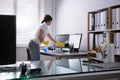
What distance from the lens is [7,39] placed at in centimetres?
134

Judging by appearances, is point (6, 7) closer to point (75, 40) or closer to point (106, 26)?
point (75, 40)

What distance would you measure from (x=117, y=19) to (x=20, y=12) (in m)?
3.02

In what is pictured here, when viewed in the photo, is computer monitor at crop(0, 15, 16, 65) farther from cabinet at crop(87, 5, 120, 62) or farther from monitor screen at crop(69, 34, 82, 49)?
monitor screen at crop(69, 34, 82, 49)

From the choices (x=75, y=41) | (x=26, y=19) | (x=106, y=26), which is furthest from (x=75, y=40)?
(x=26, y=19)

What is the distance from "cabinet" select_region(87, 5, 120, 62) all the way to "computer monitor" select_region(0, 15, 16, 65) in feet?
4.49

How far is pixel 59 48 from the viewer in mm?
4141

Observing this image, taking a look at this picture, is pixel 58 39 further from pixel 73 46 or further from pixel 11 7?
pixel 11 7

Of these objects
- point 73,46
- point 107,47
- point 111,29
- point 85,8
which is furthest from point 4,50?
point 85,8

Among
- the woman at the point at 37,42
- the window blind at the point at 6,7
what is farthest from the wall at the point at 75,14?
the window blind at the point at 6,7

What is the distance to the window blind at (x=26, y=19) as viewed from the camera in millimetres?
5098

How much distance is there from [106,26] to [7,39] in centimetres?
195

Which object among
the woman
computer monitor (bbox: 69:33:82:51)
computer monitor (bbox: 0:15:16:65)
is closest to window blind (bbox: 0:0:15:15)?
the woman

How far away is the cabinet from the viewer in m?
2.78

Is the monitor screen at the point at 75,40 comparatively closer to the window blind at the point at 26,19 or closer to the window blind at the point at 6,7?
the window blind at the point at 26,19
